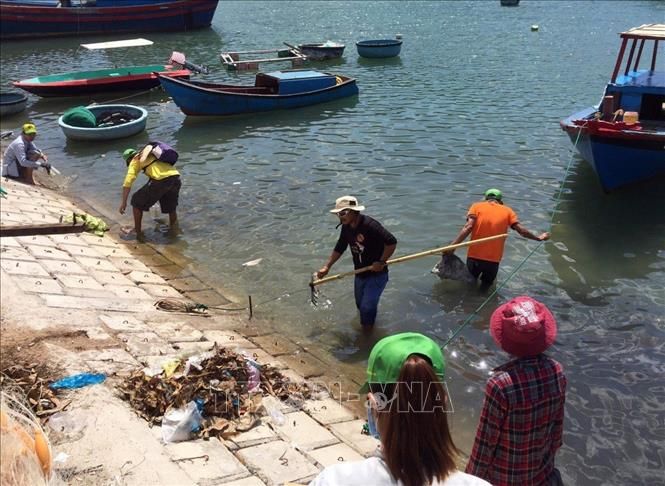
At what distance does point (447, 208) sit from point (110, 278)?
22.0 feet

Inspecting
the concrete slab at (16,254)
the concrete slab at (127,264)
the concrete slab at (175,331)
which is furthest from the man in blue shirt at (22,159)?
the concrete slab at (175,331)

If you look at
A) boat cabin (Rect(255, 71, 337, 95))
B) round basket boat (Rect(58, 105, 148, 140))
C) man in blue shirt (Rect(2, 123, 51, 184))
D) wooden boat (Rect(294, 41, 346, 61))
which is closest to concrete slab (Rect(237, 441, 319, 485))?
man in blue shirt (Rect(2, 123, 51, 184))

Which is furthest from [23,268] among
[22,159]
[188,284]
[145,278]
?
[22,159]

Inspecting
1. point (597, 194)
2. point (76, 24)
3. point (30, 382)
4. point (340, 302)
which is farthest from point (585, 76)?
point (76, 24)

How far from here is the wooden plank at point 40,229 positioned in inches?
369

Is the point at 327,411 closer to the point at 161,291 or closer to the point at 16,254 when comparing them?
the point at 161,291

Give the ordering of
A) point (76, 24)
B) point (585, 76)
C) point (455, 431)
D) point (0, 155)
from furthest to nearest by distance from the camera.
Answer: point (76, 24), point (585, 76), point (0, 155), point (455, 431)

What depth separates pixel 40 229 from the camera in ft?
32.5

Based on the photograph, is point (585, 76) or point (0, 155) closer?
point (0, 155)

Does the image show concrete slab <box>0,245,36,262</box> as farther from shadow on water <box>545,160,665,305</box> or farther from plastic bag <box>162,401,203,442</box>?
shadow on water <box>545,160,665,305</box>

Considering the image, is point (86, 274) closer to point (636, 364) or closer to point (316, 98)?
point (636, 364)

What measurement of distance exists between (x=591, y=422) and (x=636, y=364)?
4.63 feet

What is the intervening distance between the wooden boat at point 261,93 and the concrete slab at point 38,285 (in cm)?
1214

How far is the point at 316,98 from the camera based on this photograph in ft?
69.9
